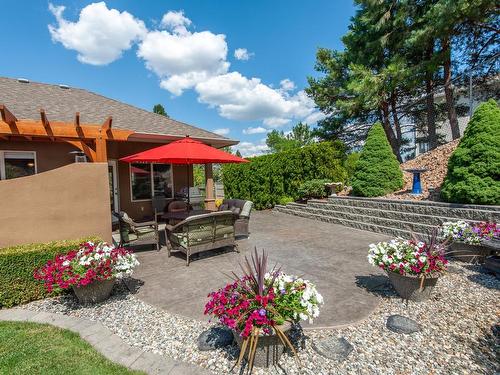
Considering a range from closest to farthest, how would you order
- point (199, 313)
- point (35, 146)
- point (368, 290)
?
point (199, 313)
point (368, 290)
point (35, 146)

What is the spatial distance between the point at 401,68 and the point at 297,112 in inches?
882

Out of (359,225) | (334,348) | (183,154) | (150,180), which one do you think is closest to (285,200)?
(359,225)

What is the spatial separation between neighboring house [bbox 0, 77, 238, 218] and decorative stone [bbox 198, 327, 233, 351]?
4.65 m

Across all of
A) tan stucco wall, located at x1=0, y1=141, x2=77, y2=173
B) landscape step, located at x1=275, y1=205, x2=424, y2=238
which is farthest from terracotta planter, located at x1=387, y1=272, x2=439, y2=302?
tan stucco wall, located at x1=0, y1=141, x2=77, y2=173

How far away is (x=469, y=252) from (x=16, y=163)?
12.4m

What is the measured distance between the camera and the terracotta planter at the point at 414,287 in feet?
11.2

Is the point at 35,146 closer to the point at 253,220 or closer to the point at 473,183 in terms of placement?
the point at 253,220

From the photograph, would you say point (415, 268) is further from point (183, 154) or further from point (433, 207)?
point (183, 154)

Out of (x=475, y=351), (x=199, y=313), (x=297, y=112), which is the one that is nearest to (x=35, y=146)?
(x=199, y=313)

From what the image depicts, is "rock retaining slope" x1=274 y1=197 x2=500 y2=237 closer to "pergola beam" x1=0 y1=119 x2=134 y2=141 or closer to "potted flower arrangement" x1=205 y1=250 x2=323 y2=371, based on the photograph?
"potted flower arrangement" x1=205 y1=250 x2=323 y2=371

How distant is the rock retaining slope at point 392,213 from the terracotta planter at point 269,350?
3.83 metres

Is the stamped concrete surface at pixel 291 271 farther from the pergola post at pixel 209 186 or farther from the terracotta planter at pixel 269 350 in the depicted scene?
the pergola post at pixel 209 186

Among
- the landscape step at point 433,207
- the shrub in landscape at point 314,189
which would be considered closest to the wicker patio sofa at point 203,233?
the landscape step at point 433,207

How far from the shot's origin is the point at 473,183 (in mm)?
6117
